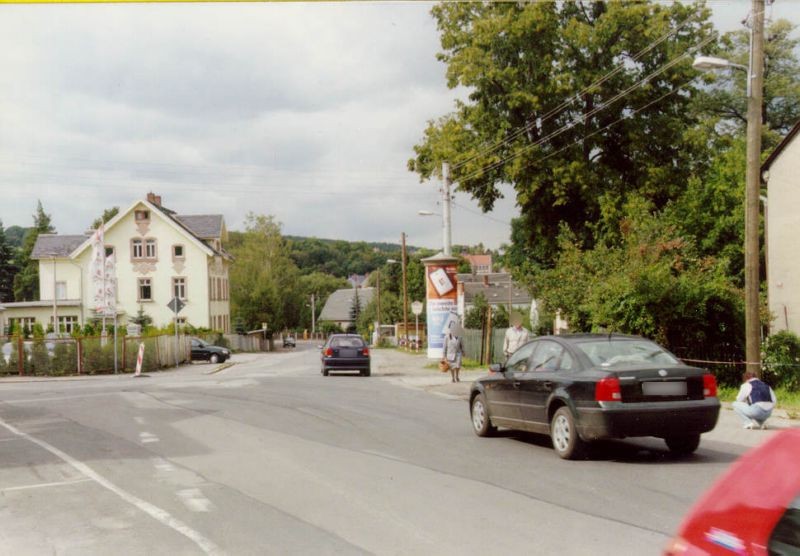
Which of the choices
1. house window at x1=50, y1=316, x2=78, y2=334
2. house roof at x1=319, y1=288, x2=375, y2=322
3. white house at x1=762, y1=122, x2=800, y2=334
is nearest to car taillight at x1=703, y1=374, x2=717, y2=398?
white house at x1=762, y1=122, x2=800, y2=334

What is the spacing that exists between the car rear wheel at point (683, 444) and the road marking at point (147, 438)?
23.2 ft

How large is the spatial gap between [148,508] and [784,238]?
26307mm

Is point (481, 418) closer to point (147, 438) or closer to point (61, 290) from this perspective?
point (147, 438)

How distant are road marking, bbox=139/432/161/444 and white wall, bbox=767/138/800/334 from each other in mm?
21396

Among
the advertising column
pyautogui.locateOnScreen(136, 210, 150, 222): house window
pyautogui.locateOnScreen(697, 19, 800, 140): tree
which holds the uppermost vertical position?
pyautogui.locateOnScreen(697, 19, 800, 140): tree

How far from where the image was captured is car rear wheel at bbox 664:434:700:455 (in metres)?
10.9

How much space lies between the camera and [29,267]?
356ft

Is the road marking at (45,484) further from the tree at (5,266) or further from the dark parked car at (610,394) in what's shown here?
the tree at (5,266)

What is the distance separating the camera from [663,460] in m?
10.6

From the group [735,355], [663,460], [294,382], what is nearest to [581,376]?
[663,460]

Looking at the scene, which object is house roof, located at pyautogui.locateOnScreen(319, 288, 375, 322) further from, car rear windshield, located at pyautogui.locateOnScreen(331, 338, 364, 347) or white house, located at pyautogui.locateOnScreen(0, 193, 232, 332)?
car rear windshield, located at pyautogui.locateOnScreen(331, 338, 364, 347)

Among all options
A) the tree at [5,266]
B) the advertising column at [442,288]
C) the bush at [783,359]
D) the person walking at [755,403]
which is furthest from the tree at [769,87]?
the tree at [5,266]

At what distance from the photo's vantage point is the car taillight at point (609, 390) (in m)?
10.1

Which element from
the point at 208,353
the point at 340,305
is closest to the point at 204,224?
the point at 208,353
